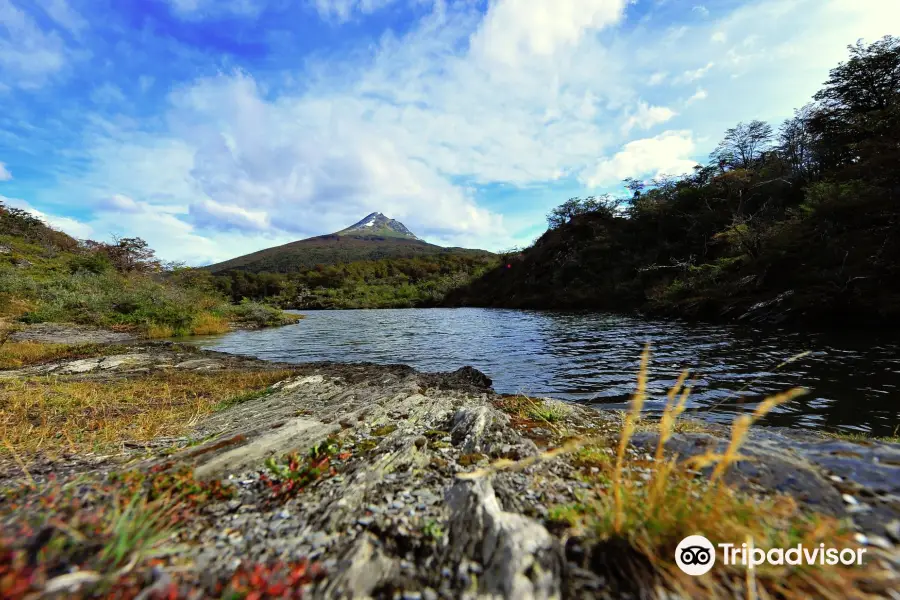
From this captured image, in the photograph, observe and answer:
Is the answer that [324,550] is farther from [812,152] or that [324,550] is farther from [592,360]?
[812,152]

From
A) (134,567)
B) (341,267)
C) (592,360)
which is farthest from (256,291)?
(134,567)

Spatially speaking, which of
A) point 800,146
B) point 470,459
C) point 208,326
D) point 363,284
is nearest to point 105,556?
point 470,459

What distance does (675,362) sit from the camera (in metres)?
12.0

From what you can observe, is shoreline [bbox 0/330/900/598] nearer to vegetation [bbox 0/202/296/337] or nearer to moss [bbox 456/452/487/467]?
moss [bbox 456/452/487/467]

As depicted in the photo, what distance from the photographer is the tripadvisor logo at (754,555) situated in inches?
75.5

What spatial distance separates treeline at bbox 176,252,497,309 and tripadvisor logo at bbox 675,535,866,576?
7059cm

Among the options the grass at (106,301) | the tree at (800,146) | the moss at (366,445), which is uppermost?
the tree at (800,146)

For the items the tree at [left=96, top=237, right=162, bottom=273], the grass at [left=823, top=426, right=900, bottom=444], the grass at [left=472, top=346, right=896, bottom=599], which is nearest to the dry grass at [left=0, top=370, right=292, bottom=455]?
the grass at [left=472, top=346, right=896, bottom=599]

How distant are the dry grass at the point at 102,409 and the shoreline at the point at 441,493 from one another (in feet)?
2.22

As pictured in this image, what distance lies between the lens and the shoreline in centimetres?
209

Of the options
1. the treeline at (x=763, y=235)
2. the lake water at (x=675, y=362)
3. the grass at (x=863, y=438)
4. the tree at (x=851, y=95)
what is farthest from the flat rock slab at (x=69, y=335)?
the tree at (x=851, y=95)

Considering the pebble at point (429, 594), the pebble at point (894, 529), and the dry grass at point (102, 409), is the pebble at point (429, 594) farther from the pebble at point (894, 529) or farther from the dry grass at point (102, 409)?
the dry grass at point (102, 409)

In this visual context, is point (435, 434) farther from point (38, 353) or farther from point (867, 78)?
point (867, 78)

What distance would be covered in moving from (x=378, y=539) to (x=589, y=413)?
5.09 m
